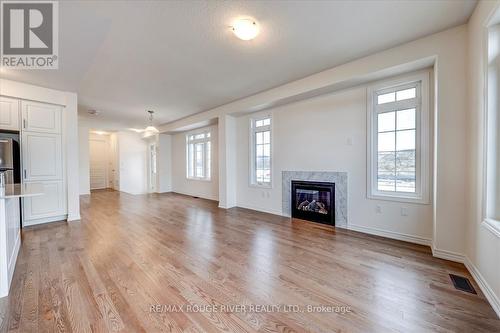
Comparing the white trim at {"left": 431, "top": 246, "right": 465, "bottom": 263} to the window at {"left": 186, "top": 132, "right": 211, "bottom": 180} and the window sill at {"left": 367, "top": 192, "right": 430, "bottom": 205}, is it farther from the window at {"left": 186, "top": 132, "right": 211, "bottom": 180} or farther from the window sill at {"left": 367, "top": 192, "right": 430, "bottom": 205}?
the window at {"left": 186, "top": 132, "right": 211, "bottom": 180}

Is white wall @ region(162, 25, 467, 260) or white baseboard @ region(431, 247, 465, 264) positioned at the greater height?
white wall @ region(162, 25, 467, 260)

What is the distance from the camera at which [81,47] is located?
286 cm

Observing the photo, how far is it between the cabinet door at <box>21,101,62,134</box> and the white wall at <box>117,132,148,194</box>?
5.34m

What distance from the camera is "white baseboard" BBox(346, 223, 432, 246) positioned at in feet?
10.2

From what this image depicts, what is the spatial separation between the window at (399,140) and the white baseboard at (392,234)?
1.83 ft

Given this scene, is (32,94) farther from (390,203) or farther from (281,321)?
(390,203)

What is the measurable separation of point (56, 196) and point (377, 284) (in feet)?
19.4

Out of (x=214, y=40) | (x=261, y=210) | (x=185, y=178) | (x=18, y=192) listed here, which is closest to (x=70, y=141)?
(x=18, y=192)

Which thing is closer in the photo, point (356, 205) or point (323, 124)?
point (356, 205)

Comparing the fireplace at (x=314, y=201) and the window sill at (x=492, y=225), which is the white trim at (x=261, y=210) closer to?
the fireplace at (x=314, y=201)

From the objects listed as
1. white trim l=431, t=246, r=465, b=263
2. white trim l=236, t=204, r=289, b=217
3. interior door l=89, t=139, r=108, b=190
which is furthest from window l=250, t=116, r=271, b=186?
interior door l=89, t=139, r=108, b=190

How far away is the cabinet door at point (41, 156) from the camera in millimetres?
4086

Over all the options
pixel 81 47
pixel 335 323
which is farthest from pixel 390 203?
pixel 81 47

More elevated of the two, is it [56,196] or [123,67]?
[123,67]
